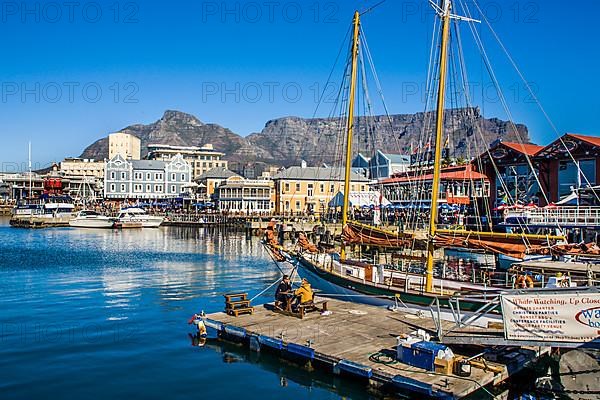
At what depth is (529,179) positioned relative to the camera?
62219 mm

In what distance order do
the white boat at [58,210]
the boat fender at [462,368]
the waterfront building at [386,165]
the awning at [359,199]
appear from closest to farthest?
the boat fender at [462,368] → the awning at [359,199] → the white boat at [58,210] → the waterfront building at [386,165]

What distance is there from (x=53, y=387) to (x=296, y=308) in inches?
393

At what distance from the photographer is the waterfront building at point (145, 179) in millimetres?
129000

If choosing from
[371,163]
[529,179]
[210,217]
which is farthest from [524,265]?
[371,163]

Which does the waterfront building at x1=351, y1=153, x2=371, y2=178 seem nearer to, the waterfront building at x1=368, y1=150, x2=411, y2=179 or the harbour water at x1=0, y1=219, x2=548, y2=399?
the waterfront building at x1=368, y1=150, x2=411, y2=179

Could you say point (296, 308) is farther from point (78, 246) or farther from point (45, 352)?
point (78, 246)

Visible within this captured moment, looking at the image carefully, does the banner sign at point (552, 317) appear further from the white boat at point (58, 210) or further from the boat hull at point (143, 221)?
the white boat at point (58, 210)

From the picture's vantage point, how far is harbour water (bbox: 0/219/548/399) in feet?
59.1

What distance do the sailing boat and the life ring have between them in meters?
0.86

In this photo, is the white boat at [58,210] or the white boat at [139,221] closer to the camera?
the white boat at [139,221]

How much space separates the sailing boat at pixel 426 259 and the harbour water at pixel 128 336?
5352mm

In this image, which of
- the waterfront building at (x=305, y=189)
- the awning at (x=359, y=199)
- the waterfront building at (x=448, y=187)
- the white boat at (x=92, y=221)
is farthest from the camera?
the waterfront building at (x=305, y=189)

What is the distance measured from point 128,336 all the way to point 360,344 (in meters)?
10.9

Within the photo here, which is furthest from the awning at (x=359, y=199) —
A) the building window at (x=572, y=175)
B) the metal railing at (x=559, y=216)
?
the metal railing at (x=559, y=216)
